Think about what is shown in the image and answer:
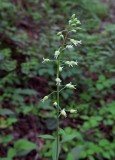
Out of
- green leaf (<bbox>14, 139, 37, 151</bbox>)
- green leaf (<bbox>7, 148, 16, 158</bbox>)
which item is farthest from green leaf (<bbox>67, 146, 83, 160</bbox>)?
green leaf (<bbox>7, 148, 16, 158</bbox>)

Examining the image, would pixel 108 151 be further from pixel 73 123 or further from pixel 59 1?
pixel 59 1

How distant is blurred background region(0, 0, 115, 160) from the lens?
326 centimetres

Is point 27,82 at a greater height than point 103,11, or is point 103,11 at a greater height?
point 103,11

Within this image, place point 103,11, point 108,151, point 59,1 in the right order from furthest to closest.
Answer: point 103,11 < point 59,1 < point 108,151

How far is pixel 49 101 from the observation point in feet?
12.4

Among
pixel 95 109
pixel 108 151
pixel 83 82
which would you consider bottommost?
A: pixel 108 151

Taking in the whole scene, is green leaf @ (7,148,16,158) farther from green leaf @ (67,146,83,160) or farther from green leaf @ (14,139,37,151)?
green leaf @ (67,146,83,160)

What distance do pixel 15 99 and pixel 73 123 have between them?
0.86 meters

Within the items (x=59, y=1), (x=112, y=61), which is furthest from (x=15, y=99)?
(x=59, y=1)

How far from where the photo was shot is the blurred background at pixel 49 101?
3.26 m

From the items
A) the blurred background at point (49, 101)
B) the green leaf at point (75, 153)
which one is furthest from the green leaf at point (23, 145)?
the green leaf at point (75, 153)

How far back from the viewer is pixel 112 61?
4.07 m

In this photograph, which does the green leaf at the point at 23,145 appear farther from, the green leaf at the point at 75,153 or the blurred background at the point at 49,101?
the green leaf at the point at 75,153

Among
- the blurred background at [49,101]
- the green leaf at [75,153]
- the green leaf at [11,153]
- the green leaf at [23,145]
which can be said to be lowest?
the green leaf at [75,153]
